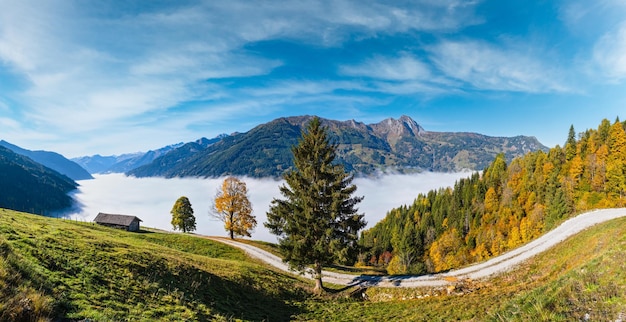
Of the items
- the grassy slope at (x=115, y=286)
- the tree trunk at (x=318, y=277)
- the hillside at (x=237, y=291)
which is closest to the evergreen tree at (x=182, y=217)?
the hillside at (x=237, y=291)

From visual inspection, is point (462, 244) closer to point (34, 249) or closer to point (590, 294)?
point (590, 294)

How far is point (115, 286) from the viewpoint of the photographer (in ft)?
52.8

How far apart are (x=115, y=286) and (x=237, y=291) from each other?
1067 centimetres

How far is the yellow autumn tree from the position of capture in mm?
59594

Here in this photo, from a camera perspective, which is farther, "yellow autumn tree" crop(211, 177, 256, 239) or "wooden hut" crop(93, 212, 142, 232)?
"wooden hut" crop(93, 212, 142, 232)

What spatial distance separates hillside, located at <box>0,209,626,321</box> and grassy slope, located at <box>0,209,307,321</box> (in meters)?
0.06

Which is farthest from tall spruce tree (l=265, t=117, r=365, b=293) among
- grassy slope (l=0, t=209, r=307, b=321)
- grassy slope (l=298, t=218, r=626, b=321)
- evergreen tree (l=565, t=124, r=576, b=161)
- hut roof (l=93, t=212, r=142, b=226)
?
evergreen tree (l=565, t=124, r=576, b=161)

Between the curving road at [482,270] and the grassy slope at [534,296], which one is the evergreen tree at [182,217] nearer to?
the curving road at [482,270]

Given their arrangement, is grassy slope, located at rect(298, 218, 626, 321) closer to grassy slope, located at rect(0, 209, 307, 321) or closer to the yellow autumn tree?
grassy slope, located at rect(0, 209, 307, 321)

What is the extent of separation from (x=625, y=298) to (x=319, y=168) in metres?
22.4

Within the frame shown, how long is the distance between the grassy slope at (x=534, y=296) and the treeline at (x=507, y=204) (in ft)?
22.3

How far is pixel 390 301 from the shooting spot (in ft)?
88.0

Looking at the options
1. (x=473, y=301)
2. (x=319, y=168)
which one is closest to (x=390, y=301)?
(x=473, y=301)

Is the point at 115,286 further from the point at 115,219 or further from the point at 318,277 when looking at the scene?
the point at 115,219
